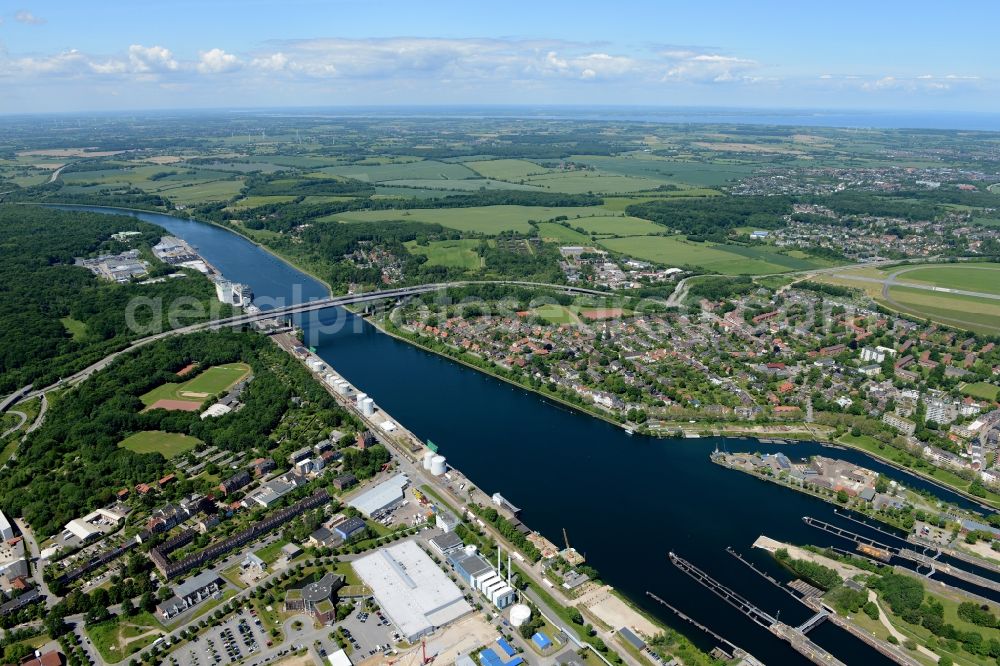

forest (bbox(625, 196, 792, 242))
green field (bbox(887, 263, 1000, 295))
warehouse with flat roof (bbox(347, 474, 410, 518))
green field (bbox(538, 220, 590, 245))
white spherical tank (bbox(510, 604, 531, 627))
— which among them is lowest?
white spherical tank (bbox(510, 604, 531, 627))

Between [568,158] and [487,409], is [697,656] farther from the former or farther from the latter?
[568,158]

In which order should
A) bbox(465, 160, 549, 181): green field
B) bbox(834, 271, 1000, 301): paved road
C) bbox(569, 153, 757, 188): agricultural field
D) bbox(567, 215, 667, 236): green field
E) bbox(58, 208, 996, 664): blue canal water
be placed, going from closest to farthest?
bbox(58, 208, 996, 664): blue canal water, bbox(834, 271, 1000, 301): paved road, bbox(567, 215, 667, 236): green field, bbox(569, 153, 757, 188): agricultural field, bbox(465, 160, 549, 181): green field

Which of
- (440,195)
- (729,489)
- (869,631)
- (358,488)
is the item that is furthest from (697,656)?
(440,195)

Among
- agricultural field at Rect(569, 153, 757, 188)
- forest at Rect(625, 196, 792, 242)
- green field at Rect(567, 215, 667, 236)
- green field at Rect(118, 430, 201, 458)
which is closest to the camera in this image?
green field at Rect(118, 430, 201, 458)

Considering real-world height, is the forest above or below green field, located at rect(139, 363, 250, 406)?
above

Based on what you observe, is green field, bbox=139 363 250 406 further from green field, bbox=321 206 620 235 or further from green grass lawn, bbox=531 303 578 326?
green field, bbox=321 206 620 235

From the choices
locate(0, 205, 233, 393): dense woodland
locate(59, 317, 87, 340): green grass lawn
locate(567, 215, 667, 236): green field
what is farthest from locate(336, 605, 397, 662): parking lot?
locate(567, 215, 667, 236): green field
